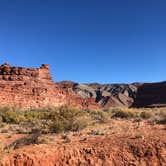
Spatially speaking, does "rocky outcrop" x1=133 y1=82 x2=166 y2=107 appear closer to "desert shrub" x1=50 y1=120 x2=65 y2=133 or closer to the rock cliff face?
the rock cliff face

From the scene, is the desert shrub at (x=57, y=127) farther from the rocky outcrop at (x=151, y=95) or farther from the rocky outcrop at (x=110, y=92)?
the rocky outcrop at (x=110, y=92)

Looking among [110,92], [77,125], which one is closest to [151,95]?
[110,92]

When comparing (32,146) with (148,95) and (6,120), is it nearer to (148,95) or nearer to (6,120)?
(6,120)

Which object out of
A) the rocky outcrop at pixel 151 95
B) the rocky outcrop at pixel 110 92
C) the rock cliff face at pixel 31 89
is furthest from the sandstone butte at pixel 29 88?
the rocky outcrop at pixel 110 92

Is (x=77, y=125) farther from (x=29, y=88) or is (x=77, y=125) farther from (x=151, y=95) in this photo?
(x=151, y=95)

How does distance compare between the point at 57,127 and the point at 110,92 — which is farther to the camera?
the point at 110,92

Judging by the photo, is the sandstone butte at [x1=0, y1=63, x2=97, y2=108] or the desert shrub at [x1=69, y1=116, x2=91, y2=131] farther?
the sandstone butte at [x1=0, y1=63, x2=97, y2=108]

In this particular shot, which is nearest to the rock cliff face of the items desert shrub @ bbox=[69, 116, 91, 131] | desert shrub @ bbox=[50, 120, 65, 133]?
desert shrub @ bbox=[69, 116, 91, 131]

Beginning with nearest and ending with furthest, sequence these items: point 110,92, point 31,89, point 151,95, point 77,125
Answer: point 77,125 < point 31,89 < point 151,95 < point 110,92

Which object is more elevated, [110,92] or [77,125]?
[110,92]

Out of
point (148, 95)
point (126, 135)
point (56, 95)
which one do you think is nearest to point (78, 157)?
point (126, 135)

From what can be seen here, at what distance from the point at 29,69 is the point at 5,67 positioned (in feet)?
16.4

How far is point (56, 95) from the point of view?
206ft

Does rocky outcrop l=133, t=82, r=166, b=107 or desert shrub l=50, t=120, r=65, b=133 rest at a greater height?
rocky outcrop l=133, t=82, r=166, b=107
